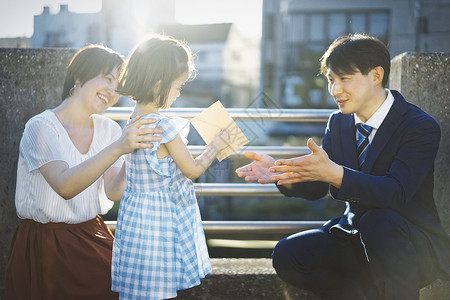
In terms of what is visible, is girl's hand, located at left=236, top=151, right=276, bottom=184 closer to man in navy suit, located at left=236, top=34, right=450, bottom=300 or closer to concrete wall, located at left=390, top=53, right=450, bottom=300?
man in navy suit, located at left=236, top=34, right=450, bottom=300

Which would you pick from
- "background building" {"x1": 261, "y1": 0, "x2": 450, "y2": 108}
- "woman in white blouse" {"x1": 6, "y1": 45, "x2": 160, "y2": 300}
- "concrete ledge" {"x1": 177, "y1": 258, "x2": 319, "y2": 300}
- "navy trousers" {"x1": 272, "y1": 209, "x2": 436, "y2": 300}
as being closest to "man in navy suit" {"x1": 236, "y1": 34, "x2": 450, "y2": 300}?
"navy trousers" {"x1": 272, "y1": 209, "x2": 436, "y2": 300}

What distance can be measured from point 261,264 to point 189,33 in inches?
1179

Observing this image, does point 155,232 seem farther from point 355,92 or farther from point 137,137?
point 355,92

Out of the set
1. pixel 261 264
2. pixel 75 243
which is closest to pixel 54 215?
pixel 75 243

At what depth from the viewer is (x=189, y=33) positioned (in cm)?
3128

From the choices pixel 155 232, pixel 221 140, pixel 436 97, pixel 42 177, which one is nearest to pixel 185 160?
pixel 221 140

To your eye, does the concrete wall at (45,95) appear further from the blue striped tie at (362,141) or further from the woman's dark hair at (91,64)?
the blue striped tie at (362,141)

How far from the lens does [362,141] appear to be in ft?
7.36

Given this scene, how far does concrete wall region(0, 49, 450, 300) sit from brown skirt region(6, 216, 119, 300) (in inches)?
20.1

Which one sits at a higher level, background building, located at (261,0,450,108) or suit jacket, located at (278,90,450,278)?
background building, located at (261,0,450,108)

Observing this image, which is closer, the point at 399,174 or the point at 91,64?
the point at 399,174

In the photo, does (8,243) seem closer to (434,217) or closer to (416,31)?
(434,217)

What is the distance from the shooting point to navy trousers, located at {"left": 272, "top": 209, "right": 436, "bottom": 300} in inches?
75.8

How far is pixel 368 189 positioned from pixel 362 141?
0.35 metres
